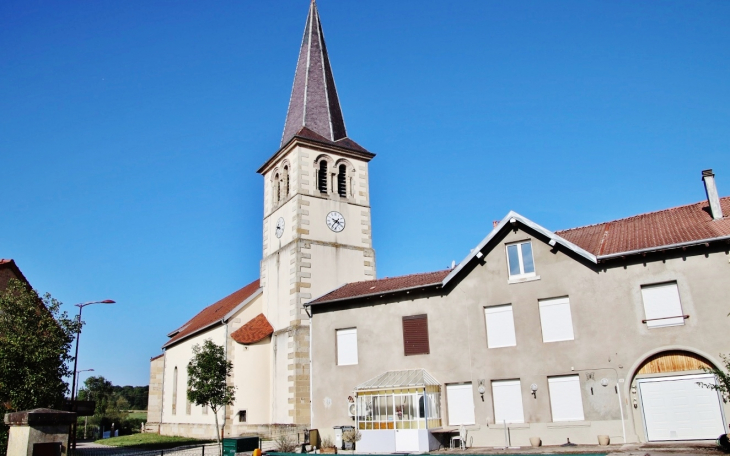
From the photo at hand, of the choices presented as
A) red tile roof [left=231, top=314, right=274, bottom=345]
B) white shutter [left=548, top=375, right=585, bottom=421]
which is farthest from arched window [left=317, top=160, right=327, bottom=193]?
white shutter [left=548, top=375, right=585, bottom=421]

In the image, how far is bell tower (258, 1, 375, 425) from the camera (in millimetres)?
27547

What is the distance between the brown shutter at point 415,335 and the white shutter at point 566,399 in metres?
4.62

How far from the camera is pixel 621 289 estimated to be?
62.8 ft

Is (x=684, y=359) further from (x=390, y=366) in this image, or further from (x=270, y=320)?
(x=270, y=320)

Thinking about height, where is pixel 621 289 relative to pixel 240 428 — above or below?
→ above

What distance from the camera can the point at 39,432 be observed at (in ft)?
32.4

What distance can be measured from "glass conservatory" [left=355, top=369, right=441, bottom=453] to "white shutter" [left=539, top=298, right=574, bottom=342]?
4.22 m

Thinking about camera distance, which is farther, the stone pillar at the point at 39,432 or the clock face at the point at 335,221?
the clock face at the point at 335,221

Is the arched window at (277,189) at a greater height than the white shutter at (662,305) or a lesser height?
greater

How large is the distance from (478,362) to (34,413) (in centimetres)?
A: 1448

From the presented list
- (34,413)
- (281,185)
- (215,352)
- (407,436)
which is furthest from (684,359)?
(281,185)

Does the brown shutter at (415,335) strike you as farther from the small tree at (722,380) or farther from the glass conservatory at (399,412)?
the small tree at (722,380)

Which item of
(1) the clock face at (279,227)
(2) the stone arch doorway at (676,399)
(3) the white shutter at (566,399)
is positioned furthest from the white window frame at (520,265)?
(1) the clock face at (279,227)

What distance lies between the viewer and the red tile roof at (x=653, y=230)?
18500 millimetres
